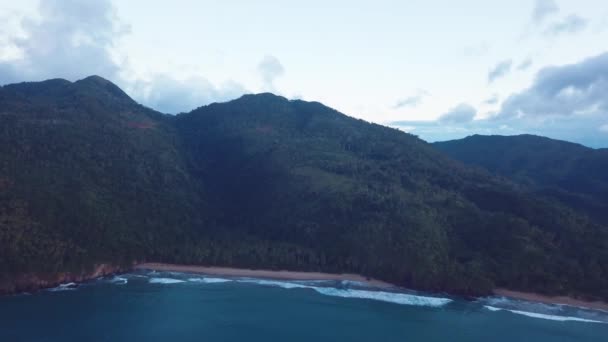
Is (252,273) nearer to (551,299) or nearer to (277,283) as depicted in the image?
(277,283)

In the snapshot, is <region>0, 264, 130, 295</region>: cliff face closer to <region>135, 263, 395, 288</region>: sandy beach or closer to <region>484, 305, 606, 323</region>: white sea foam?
<region>135, 263, 395, 288</region>: sandy beach

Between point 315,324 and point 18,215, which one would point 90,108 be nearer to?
point 18,215

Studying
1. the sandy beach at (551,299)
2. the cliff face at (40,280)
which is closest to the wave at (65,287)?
the cliff face at (40,280)

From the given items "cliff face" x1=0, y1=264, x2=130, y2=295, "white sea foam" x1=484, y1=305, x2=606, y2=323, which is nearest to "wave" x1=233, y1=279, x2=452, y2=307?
"white sea foam" x1=484, y1=305, x2=606, y2=323

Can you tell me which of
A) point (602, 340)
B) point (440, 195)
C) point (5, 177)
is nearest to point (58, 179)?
point (5, 177)

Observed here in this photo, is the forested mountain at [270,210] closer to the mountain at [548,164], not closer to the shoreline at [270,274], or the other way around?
the shoreline at [270,274]
